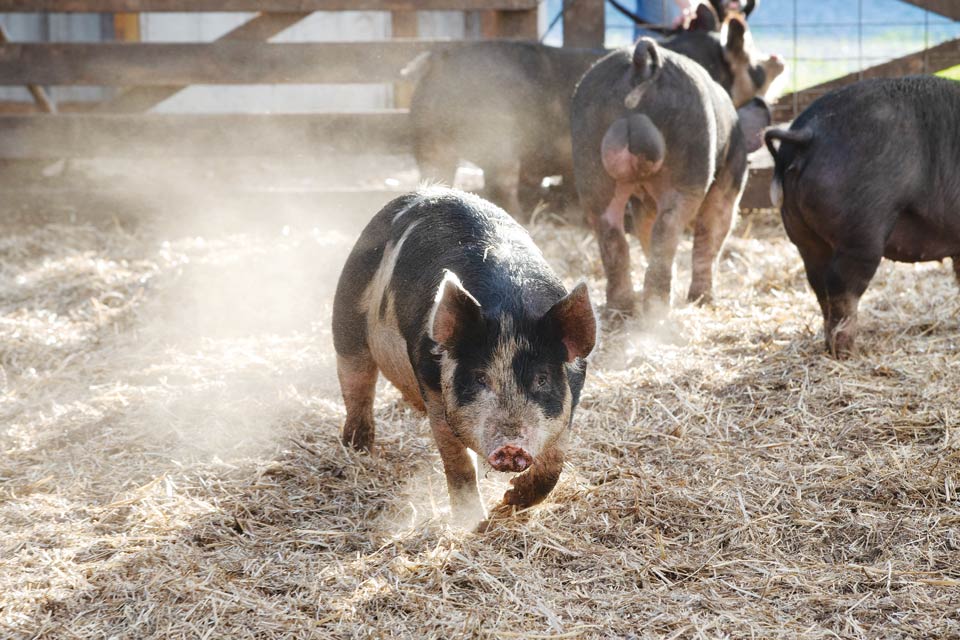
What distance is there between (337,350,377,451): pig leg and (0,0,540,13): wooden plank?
15.6 feet

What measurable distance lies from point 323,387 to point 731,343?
6.16 ft

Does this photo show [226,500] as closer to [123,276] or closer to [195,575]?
[195,575]

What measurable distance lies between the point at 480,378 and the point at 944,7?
5.95m

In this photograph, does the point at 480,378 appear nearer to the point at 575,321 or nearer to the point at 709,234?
the point at 575,321

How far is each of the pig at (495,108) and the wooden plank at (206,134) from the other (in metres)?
1.11

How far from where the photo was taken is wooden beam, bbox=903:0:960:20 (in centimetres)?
721

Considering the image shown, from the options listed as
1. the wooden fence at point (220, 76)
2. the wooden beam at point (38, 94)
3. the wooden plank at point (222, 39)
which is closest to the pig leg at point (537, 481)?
the wooden fence at point (220, 76)

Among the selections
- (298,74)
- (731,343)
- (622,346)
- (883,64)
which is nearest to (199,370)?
(622,346)

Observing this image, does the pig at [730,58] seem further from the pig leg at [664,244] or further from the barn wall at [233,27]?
Result: the barn wall at [233,27]

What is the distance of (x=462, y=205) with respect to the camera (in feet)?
10.7

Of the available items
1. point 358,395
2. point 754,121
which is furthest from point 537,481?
point 754,121

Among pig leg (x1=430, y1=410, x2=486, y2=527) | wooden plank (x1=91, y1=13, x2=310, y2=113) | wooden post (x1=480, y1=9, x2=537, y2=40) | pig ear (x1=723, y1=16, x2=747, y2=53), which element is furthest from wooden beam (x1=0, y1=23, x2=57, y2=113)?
pig leg (x1=430, y1=410, x2=486, y2=527)

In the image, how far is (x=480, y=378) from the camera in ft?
8.86

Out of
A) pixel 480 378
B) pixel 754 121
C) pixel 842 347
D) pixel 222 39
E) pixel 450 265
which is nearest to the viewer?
pixel 480 378
